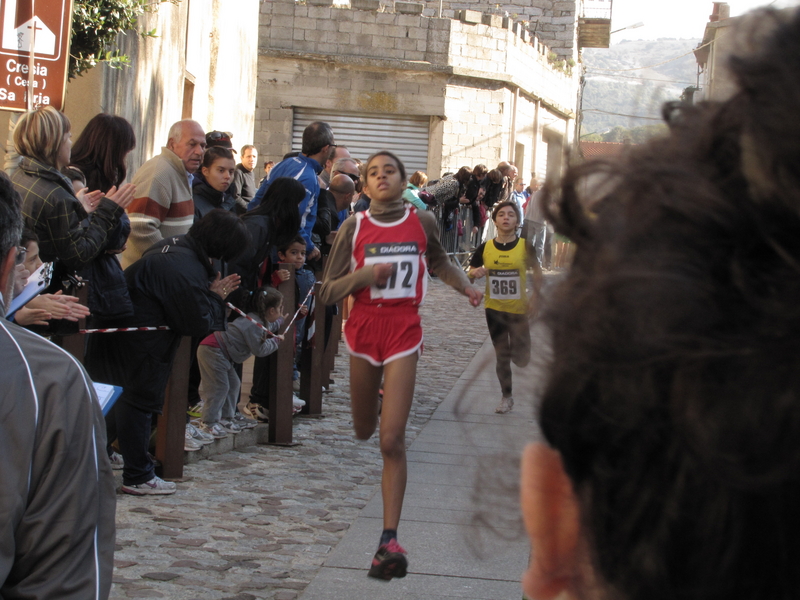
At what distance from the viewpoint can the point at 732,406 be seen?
57cm

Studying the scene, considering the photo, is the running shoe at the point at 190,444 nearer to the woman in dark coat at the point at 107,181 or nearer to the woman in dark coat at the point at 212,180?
the woman in dark coat at the point at 107,181

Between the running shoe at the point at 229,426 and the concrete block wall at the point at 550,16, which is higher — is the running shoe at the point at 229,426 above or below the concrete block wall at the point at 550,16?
below

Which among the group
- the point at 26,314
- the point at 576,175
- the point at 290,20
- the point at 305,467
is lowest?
the point at 305,467

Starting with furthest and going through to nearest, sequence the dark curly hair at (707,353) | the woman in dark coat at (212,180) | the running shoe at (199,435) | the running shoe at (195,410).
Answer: the running shoe at (195,410) < the woman in dark coat at (212,180) < the running shoe at (199,435) < the dark curly hair at (707,353)

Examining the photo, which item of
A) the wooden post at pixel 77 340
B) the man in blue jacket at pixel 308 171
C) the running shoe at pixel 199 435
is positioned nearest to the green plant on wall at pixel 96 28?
the man in blue jacket at pixel 308 171

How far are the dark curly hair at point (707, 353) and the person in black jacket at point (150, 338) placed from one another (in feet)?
17.0

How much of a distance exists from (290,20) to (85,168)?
20935 millimetres

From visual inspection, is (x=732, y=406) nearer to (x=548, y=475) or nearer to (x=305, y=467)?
(x=548, y=475)

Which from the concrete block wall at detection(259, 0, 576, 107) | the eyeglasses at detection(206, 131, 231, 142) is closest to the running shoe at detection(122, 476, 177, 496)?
the eyeglasses at detection(206, 131, 231, 142)

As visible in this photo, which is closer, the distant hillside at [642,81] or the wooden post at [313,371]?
the distant hillside at [642,81]

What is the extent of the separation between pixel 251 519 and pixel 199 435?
144 centimetres

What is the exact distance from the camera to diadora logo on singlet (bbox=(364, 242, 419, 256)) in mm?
5047

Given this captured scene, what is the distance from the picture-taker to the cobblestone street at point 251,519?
14.5 ft

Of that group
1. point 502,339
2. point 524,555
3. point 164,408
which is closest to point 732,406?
point 502,339
